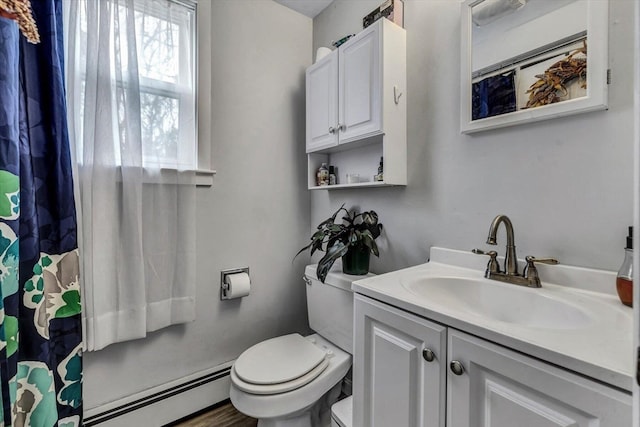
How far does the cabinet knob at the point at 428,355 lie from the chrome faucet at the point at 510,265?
39 cm

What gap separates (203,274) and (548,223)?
1529 mm

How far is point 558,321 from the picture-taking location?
0.78 m

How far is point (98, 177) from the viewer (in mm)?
1178

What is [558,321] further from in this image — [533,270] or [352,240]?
[352,240]

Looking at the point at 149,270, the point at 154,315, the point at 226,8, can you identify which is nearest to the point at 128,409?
the point at 154,315

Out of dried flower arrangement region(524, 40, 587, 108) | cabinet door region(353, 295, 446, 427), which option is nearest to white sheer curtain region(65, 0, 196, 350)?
cabinet door region(353, 295, 446, 427)

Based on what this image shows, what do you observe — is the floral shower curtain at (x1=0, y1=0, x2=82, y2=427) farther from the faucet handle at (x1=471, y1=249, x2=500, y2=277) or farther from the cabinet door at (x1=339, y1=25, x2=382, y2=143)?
the faucet handle at (x1=471, y1=249, x2=500, y2=277)

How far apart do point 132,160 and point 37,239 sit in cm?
45

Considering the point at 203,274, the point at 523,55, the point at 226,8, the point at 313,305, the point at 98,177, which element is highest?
the point at 226,8

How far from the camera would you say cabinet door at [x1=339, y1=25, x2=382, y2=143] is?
1.26m

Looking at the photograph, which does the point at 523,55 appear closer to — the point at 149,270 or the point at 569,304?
the point at 569,304

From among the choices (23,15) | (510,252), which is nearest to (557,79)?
(510,252)

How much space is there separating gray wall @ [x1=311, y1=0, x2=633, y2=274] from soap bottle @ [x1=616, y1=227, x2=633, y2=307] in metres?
0.07

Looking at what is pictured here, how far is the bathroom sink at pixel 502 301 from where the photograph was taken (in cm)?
77
